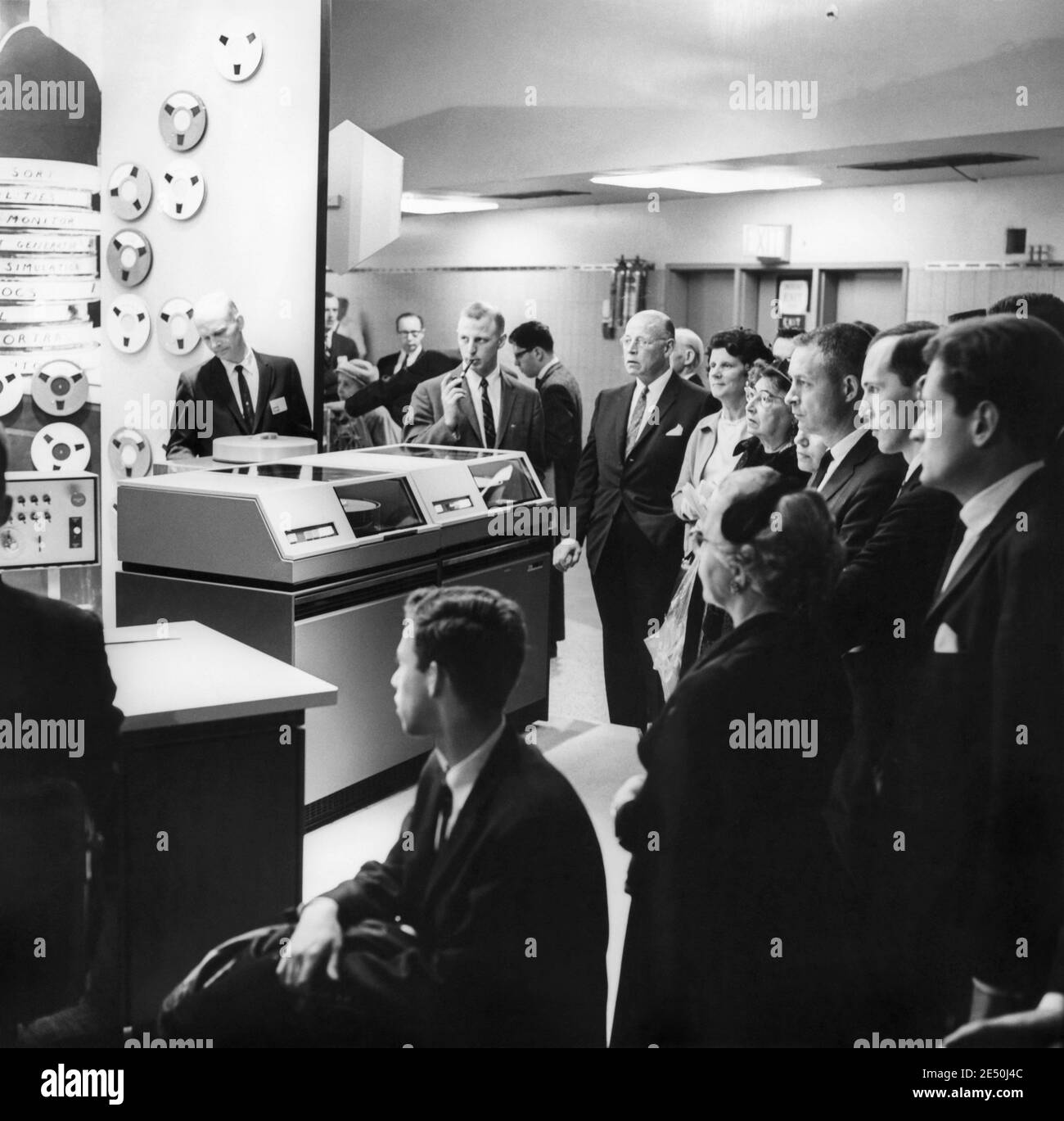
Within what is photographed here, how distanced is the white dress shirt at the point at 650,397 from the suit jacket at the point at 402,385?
48 centimetres

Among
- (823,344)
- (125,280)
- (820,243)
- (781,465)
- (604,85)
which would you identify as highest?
(820,243)

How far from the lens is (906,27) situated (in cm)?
500

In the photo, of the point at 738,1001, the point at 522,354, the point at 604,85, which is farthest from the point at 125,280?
the point at 738,1001

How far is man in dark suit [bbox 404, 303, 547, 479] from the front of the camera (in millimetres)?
3197

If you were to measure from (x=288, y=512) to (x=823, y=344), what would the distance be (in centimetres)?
129

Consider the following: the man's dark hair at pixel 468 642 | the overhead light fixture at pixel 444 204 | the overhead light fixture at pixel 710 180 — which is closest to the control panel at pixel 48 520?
the man's dark hair at pixel 468 642

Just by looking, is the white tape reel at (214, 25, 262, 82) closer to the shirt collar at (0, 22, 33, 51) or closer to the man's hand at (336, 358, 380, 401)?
the shirt collar at (0, 22, 33, 51)

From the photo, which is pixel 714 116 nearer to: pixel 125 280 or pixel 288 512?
pixel 125 280

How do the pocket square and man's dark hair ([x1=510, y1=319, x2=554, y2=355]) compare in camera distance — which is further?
man's dark hair ([x1=510, y1=319, x2=554, y2=355])

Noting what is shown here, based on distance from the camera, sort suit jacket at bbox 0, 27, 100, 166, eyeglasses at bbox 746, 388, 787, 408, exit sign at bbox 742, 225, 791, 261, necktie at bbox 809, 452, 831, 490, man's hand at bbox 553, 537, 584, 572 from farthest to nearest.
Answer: exit sign at bbox 742, 225, 791, 261 < suit jacket at bbox 0, 27, 100, 166 < man's hand at bbox 553, 537, 584, 572 < eyeglasses at bbox 746, 388, 787, 408 < necktie at bbox 809, 452, 831, 490

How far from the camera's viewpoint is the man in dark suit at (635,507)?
284cm

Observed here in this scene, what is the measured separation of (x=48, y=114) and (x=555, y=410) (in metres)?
2.12

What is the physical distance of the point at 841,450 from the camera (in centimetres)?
259

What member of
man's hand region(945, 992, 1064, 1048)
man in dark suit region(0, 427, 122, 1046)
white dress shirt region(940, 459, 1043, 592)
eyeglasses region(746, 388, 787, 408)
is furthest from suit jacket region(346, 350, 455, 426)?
man's hand region(945, 992, 1064, 1048)
